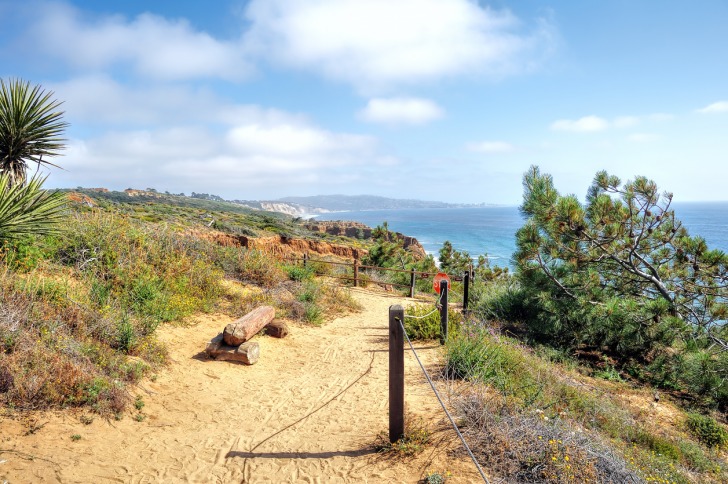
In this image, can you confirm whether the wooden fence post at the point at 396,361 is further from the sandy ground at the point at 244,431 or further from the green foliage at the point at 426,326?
the green foliage at the point at 426,326

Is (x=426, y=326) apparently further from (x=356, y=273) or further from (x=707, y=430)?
(x=356, y=273)

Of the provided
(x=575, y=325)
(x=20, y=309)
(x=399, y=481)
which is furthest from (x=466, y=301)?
(x=20, y=309)

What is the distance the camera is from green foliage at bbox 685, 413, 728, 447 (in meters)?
6.39

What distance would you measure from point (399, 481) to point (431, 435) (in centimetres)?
79

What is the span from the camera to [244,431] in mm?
4699

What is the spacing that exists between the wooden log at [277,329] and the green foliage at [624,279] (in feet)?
19.4

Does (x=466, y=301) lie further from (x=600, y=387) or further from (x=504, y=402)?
(x=504, y=402)

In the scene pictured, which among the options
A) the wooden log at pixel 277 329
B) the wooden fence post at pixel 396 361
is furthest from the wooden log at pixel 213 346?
the wooden fence post at pixel 396 361

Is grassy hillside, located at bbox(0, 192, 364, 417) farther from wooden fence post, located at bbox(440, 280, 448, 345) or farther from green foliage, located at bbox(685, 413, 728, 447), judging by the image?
green foliage, located at bbox(685, 413, 728, 447)

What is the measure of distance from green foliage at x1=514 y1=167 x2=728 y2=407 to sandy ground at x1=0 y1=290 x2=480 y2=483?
13.5ft

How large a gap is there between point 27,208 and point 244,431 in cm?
589

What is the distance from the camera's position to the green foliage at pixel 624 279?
8.06 metres

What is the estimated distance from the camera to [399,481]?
3633 millimetres

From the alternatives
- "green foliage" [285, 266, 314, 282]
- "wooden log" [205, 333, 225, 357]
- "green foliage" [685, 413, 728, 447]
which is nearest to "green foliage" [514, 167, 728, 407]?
"green foliage" [685, 413, 728, 447]
